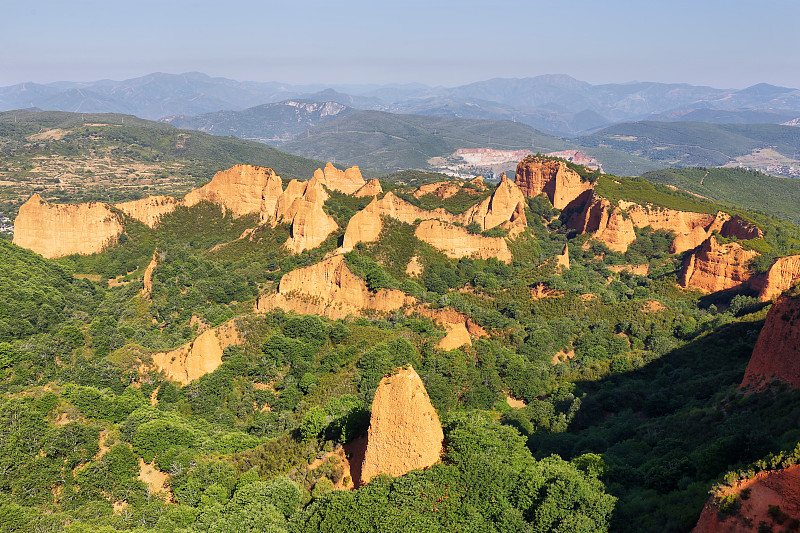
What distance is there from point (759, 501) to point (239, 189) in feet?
207

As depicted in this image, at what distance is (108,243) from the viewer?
64125mm

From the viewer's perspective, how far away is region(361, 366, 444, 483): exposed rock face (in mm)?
18766

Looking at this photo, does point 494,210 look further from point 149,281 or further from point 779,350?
point 779,350

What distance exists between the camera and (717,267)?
52.8 meters

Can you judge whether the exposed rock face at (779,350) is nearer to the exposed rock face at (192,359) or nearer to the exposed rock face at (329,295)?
the exposed rock face at (329,295)

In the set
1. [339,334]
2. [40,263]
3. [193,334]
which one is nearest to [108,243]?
[40,263]

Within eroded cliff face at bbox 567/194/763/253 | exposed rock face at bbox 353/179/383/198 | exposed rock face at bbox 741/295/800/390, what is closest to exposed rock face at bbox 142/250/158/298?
exposed rock face at bbox 353/179/383/198

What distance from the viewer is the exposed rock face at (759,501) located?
40.6 ft

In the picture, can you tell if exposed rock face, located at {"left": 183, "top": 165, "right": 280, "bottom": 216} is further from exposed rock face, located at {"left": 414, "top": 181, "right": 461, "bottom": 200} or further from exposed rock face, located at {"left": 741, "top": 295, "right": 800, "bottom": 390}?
exposed rock face, located at {"left": 741, "top": 295, "right": 800, "bottom": 390}

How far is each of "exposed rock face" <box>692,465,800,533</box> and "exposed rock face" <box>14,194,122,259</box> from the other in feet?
221

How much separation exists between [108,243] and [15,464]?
155 feet

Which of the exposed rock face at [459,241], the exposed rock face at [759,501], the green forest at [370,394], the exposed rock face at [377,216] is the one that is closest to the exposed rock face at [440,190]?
the exposed rock face at [377,216]

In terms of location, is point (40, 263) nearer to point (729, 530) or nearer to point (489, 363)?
point (489, 363)

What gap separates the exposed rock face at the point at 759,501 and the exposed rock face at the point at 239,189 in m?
57.5
